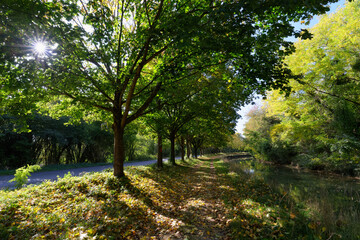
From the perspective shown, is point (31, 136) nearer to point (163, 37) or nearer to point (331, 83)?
point (163, 37)

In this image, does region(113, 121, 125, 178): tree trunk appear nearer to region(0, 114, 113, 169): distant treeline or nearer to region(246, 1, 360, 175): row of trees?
region(0, 114, 113, 169): distant treeline

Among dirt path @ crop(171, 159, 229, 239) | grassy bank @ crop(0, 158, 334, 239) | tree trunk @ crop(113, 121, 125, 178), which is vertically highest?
tree trunk @ crop(113, 121, 125, 178)

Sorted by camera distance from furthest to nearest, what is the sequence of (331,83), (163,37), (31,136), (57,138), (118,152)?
(31,136)
(57,138)
(331,83)
(118,152)
(163,37)

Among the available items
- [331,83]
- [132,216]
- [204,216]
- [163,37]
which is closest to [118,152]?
[132,216]

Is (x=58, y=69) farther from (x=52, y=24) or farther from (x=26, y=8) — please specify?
(x=26, y=8)

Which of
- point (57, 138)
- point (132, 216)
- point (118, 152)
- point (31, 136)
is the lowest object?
point (132, 216)

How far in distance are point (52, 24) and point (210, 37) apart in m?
5.03

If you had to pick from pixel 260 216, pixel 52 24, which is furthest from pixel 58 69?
pixel 260 216

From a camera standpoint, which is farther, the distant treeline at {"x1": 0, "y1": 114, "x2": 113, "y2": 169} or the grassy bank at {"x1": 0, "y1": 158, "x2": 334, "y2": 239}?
the distant treeline at {"x1": 0, "y1": 114, "x2": 113, "y2": 169}

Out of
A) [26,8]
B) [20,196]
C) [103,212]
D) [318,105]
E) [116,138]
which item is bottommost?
[103,212]

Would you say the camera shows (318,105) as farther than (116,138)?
Yes

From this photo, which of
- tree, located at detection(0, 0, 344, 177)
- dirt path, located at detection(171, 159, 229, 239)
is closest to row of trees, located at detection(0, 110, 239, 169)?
tree, located at detection(0, 0, 344, 177)

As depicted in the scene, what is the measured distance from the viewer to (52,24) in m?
5.27

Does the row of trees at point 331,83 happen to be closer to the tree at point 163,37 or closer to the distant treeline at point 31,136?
the tree at point 163,37
